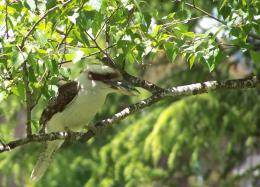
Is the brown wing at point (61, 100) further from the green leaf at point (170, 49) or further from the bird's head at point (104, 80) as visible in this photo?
the green leaf at point (170, 49)

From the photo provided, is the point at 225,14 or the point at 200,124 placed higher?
the point at 225,14

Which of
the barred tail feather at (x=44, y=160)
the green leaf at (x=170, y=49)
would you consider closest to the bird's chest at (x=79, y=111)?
the barred tail feather at (x=44, y=160)

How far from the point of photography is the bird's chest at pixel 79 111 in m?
4.16

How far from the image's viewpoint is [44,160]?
14.7 feet

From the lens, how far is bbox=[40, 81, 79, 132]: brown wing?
425 cm

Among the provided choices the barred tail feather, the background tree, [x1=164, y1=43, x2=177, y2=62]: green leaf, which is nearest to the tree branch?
the background tree

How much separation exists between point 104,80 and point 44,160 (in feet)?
2.56

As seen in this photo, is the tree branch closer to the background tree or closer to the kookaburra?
the background tree

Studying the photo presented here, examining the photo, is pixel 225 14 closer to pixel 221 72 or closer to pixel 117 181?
pixel 221 72

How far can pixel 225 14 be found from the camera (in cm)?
321

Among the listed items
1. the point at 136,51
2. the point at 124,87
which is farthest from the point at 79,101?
the point at 136,51

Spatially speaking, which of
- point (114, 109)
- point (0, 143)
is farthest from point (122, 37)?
point (114, 109)

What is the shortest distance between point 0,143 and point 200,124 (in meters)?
3.16

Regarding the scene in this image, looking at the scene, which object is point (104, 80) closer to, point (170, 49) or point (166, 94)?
point (166, 94)
